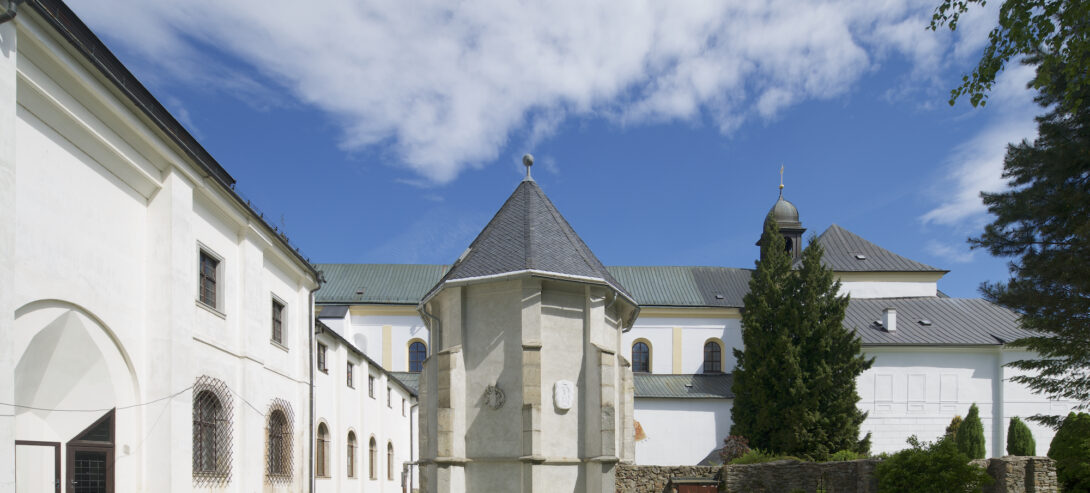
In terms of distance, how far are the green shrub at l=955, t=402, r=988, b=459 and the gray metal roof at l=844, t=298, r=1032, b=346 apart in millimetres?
4733

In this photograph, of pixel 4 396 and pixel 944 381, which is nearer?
pixel 4 396

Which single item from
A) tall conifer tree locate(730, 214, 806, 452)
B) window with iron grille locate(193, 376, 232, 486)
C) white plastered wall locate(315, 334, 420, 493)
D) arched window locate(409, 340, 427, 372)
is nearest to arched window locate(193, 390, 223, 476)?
window with iron grille locate(193, 376, 232, 486)

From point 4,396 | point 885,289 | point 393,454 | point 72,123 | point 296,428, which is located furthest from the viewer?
point 885,289

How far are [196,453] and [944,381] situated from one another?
3500 cm

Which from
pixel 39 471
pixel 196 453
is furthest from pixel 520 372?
pixel 39 471

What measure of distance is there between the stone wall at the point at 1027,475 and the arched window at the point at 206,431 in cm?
1543

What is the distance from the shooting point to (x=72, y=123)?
10.4 m

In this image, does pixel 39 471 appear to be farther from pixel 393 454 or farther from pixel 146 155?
pixel 393 454

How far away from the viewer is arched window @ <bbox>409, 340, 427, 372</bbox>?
140 feet

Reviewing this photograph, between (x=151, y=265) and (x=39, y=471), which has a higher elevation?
(x=151, y=265)

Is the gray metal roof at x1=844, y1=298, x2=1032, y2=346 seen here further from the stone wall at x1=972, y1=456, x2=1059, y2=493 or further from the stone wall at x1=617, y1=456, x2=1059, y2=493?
the stone wall at x1=972, y1=456, x2=1059, y2=493

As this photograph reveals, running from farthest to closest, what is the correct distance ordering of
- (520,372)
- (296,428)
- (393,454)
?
1. (393,454)
2. (296,428)
3. (520,372)

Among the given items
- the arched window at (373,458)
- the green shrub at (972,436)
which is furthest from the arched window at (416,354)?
the green shrub at (972,436)

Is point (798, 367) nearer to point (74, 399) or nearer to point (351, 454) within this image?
point (351, 454)
